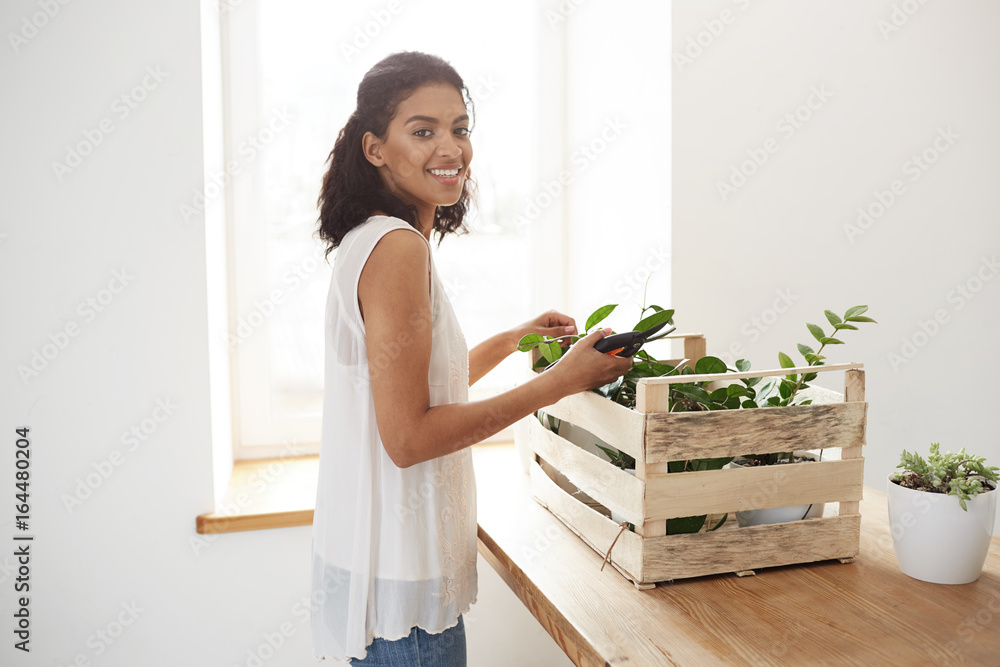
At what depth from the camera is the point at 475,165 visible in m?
1.89

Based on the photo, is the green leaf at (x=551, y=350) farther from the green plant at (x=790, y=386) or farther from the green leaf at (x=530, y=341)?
the green plant at (x=790, y=386)

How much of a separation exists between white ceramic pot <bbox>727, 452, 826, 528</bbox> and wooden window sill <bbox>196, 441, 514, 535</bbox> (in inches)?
33.9

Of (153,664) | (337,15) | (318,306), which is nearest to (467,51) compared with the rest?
(337,15)

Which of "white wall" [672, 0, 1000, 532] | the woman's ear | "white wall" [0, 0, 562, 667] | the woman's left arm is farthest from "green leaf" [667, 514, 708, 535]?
"white wall" [0, 0, 562, 667]

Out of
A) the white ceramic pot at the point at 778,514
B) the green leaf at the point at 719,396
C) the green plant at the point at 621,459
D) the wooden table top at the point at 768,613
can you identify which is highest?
the green leaf at the point at 719,396

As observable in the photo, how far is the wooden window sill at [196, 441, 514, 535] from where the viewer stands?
4.84ft

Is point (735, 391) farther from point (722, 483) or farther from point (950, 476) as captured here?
point (950, 476)

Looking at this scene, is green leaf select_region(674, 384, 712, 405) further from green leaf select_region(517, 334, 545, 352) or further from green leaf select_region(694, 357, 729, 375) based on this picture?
green leaf select_region(517, 334, 545, 352)

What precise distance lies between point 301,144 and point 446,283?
496 millimetres

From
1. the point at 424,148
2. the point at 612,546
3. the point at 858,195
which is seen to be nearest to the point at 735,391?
the point at 612,546

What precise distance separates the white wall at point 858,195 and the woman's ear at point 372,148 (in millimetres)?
737

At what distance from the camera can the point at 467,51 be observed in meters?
1.87

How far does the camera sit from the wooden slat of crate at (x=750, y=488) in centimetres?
83

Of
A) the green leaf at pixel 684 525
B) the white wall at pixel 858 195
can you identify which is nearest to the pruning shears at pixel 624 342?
the green leaf at pixel 684 525
